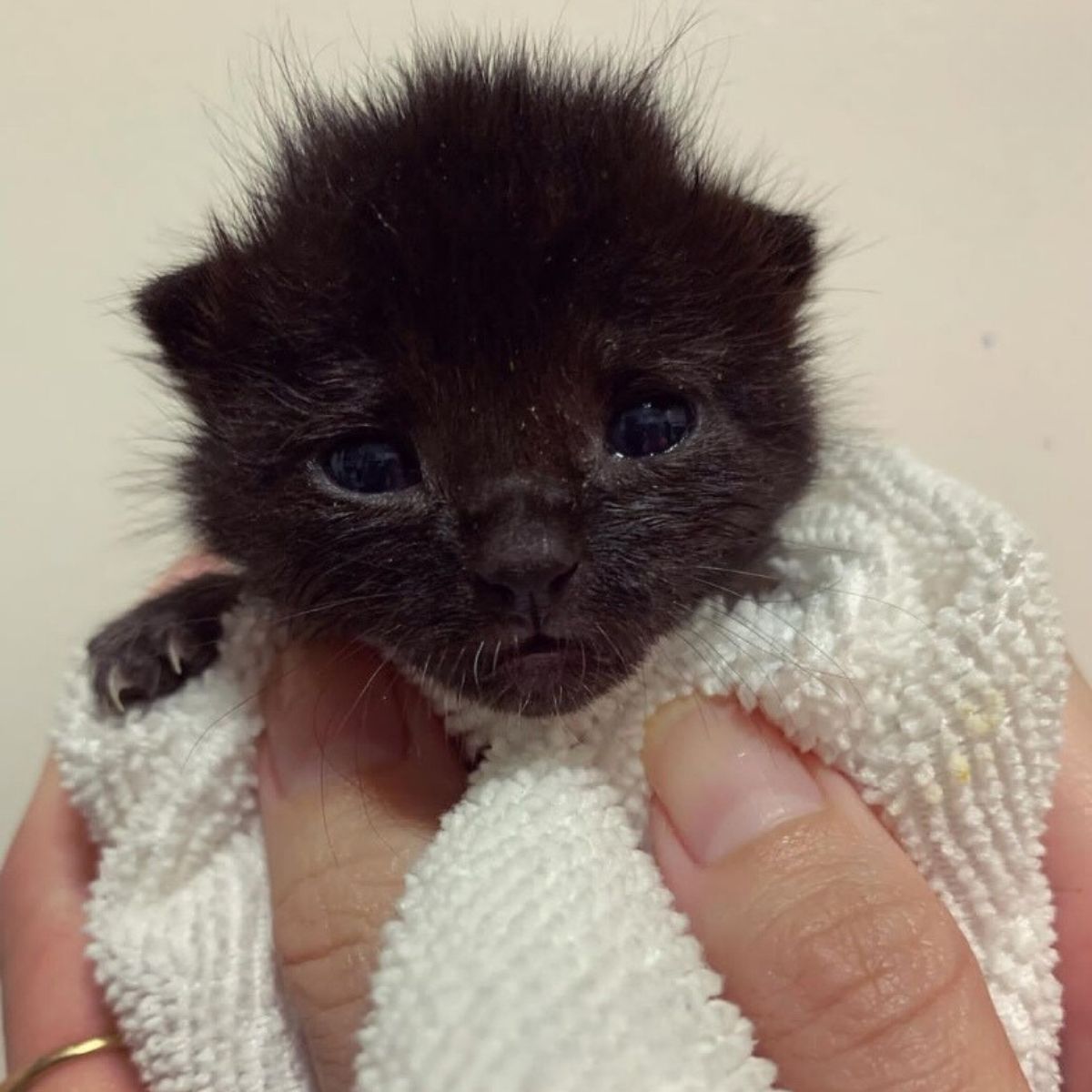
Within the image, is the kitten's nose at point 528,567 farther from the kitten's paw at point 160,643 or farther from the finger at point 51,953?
the finger at point 51,953

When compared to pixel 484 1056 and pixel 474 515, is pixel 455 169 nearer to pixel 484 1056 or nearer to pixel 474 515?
pixel 474 515

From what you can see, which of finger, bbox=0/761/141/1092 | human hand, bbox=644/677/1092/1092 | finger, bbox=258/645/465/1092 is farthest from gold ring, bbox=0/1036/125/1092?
human hand, bbox=644/677/1092/1092

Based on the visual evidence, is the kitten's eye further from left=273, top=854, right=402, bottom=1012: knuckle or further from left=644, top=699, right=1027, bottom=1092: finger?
left=273, top=854, right=402, bottom=1012: knuckle

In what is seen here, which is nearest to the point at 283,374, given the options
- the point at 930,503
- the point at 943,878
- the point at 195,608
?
the point at 195,608

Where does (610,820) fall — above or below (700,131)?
below

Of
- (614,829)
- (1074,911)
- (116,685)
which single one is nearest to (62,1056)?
(116,685)

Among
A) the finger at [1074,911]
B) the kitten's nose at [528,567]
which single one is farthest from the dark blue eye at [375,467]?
the finger at [1074,911]
